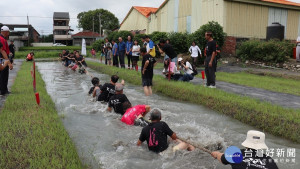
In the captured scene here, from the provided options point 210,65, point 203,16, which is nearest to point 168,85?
point 210,65

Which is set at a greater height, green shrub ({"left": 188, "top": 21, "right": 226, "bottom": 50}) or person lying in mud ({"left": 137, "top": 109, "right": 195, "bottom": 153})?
green shrub ({"left": 188, "top": 21, "right": 226, "bottom": 50})

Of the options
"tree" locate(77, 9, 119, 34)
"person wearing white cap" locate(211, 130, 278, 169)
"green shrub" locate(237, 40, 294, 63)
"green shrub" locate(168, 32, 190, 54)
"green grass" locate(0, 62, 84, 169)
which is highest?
"tree" locate(77, 9, 119, 34)

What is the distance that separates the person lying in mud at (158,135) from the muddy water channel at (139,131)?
0.37 feet

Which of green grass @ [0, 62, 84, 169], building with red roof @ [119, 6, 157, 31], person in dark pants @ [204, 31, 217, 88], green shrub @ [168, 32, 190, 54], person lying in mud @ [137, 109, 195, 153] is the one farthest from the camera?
building with red roof @ [119, 6, 157, 31]

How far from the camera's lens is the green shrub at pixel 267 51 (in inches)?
658

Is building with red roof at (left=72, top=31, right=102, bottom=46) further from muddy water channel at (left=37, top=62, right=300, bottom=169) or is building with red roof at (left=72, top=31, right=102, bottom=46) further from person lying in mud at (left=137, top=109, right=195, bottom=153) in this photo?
person lying in mud at (left=137, top=109, right=195, bottom=153)

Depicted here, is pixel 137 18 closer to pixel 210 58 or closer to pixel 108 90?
pixel 210 58

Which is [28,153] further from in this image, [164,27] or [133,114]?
[164,27]

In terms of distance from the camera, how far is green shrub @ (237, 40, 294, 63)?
658 inches

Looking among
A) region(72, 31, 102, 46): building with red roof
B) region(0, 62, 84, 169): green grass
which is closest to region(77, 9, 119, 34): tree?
region(72, 31, 102, 46): building with red roof

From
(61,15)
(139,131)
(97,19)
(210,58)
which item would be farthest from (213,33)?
(61,15)

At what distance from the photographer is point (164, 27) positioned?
28.6 m

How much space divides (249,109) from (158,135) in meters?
3.10

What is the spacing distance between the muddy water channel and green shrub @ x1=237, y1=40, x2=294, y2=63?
10.5 meters
